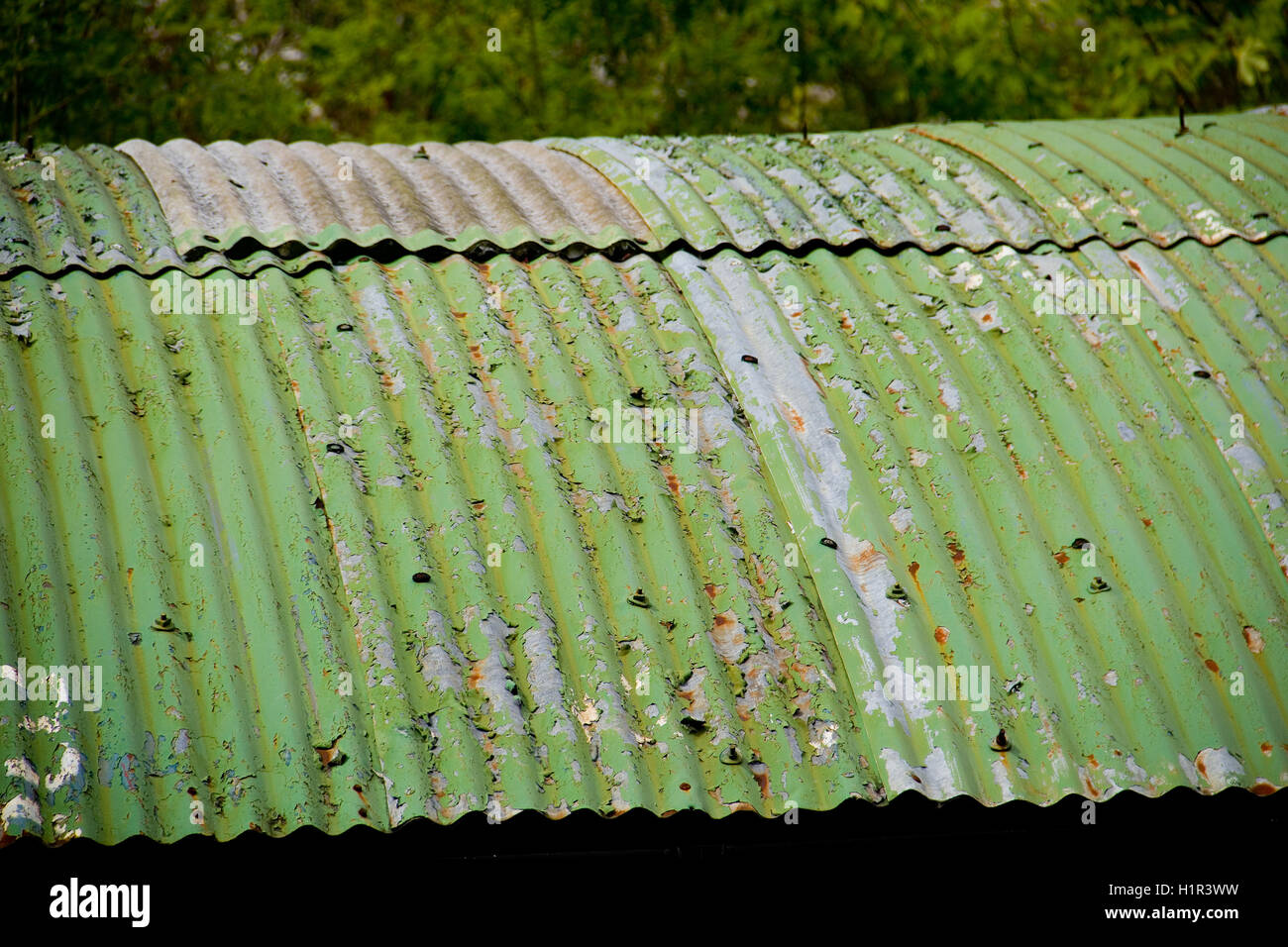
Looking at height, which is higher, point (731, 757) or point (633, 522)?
point (633, 522)

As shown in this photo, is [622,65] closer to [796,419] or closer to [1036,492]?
[796,419]

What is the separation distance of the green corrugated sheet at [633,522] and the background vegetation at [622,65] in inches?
264

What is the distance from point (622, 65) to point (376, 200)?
7.23 metres

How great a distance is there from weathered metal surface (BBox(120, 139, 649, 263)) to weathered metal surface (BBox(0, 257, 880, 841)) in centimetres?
36

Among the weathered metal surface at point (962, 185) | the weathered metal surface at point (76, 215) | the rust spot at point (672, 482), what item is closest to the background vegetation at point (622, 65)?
the weathered metal surface at point (962, 185)

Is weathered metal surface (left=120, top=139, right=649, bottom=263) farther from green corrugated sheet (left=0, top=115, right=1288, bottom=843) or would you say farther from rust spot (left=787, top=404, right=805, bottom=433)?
rust spot (left=787, top=404, right=805, bottom=433)

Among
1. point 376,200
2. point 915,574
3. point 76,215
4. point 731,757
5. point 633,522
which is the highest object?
point 376,200

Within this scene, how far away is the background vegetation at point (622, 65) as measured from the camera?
10117 mm

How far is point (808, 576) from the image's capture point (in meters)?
3.10

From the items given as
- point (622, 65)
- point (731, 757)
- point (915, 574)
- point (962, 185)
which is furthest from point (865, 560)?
point (622, 65)

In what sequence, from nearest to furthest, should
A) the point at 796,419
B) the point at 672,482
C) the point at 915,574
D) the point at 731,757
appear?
the point at 731,757 < the point at 915,574 < the point at 672,482 < the point at 796,419

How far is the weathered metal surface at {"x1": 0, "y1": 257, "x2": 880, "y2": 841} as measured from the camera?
259 centimetres

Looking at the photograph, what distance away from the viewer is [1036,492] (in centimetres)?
339

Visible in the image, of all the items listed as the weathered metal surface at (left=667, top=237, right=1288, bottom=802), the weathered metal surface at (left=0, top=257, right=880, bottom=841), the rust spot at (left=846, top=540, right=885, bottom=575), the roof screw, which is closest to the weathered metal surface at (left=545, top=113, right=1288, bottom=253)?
the weathered metal surface at (left=667, top=237, right=1288, bottom=802)
